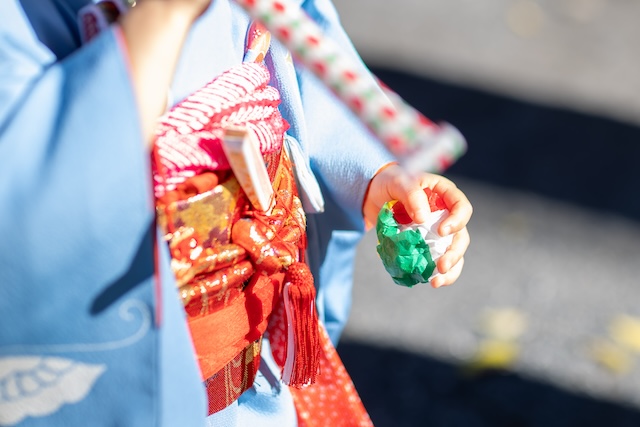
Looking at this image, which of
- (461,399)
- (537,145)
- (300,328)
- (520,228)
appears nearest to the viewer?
(300,328)

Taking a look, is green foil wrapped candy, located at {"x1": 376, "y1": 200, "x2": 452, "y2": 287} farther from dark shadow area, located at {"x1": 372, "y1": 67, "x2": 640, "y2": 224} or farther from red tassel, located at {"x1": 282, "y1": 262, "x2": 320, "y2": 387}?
dark shadow area, located at {"x1": 372, "y1": 67, "x2": 640, "y2": 224}

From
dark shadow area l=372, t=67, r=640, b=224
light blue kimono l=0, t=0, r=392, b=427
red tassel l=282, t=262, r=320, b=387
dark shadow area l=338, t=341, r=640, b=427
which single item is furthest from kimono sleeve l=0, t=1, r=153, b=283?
dark shadow area l=372, t=67, r=640, b=224

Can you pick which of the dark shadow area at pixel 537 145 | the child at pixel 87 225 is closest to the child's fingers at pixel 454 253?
the child at pixel 87 225

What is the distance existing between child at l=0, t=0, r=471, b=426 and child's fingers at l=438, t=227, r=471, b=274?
0.95 ft

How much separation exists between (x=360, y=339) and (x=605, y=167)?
905 millimetres

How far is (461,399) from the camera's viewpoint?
5.28 ft

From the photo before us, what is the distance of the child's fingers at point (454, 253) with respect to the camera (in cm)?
85

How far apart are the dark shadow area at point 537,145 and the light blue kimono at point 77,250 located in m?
1.50

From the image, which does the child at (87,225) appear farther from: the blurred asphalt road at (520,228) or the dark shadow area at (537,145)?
the dark shadow area at (537,145)

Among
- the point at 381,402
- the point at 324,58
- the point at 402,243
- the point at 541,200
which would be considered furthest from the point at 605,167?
the point at 324,58

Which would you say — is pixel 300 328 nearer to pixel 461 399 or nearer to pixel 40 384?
pixel 40 384

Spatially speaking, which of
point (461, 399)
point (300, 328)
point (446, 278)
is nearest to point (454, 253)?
point (446, 278)

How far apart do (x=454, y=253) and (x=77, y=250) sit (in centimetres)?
41

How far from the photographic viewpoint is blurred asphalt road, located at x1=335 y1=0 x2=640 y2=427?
1.63m
